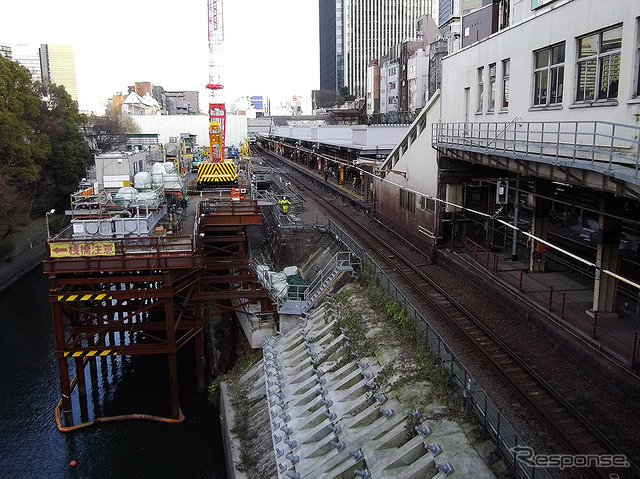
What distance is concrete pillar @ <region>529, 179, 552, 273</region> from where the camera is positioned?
15.3m

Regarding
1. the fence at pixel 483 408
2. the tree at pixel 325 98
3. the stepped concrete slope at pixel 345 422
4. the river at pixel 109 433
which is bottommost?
the river at pixel 109 433

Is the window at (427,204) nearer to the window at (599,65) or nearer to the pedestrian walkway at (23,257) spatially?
the window at (599,65)

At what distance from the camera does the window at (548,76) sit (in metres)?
13.3

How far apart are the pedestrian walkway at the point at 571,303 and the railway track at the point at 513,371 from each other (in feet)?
4.57

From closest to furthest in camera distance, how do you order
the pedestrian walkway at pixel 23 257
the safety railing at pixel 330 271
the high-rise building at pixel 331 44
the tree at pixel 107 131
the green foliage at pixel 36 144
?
the safety railing at pixel 330 271, the pedestrian walkway at pixel 23 257, the green foliage at pixel 36 144, the tree at pixel 107 131, the high-rise building at pixel 331 44

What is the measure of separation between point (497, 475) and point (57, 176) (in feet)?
131

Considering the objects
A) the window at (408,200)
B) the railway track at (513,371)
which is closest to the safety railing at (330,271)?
the railway track at (513,371)

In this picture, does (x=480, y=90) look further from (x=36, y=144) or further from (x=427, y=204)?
(x=36, y=144)

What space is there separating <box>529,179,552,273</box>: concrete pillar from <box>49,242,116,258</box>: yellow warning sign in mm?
11230

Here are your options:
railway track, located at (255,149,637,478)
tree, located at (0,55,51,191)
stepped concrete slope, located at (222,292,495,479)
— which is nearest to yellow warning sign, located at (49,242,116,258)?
stepped concrete slope, located at (222,292,495,479)

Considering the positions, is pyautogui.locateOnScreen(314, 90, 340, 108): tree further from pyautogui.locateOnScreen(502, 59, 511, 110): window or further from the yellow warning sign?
the yellow warning sign

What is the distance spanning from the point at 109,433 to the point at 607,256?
1311 cm

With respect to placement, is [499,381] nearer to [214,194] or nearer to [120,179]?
[120,179]

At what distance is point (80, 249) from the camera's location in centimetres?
1438
